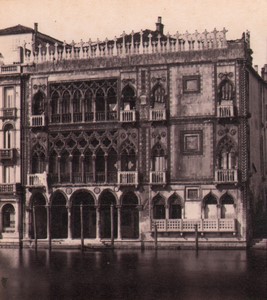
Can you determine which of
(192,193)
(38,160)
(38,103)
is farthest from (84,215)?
(38,103)

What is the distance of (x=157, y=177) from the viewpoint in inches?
1437

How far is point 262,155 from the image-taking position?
42094mm

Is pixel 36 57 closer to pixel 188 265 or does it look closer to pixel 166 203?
pixel 166 203

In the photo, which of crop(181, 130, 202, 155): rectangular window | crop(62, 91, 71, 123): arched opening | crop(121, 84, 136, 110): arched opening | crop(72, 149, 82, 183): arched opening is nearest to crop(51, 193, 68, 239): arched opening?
crop(72, 149, 82, 183): arched opening

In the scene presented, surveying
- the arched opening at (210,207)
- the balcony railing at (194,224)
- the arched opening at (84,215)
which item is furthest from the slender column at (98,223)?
the arched opening at (210,207)

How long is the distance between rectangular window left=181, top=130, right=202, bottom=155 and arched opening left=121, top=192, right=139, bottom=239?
137 inches

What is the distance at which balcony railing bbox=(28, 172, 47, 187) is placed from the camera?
38.4 meters

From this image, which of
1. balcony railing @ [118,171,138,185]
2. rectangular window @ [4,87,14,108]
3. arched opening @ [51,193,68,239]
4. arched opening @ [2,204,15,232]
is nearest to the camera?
balcony railing @ [118,171,138,185]

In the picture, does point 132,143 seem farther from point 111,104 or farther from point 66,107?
point 66,107

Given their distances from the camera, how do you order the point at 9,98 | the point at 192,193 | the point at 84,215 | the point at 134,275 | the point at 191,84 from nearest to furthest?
the point at 134,275 < the point at 192,193 < the point at 191,84 < the point at 84,215 < the point at 9,98

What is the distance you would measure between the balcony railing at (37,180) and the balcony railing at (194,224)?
6002 millimetres

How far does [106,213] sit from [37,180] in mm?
3833

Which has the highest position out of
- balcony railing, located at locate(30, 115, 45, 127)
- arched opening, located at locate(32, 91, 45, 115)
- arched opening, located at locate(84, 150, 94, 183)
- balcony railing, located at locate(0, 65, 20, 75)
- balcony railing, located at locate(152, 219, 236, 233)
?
balcony railing, located at locate(0, 65, 20, 75)

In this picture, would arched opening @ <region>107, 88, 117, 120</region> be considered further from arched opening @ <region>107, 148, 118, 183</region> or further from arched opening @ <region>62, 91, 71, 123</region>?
arched opening @ <region>62, 91, 71, 123</region>
